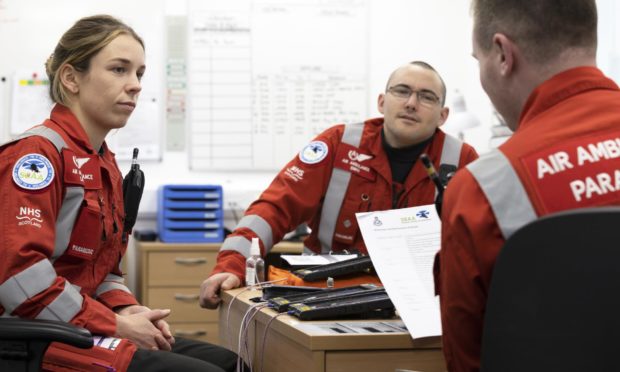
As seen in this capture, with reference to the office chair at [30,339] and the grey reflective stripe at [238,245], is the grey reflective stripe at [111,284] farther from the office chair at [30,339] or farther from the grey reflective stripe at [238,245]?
the office chair at [30,339]

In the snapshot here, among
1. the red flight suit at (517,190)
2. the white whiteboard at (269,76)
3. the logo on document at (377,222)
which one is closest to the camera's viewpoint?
the red flight suit at (517,190)

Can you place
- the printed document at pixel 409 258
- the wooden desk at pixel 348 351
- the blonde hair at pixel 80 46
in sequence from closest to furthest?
the wooden desk at pixel 348 351
the printed document at pixel 409 258
the blonde hair at pixel 80 46

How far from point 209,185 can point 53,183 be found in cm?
272

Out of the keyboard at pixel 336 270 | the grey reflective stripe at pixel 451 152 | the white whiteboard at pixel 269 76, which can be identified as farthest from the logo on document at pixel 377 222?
the white whiteboard at pixel 269 76

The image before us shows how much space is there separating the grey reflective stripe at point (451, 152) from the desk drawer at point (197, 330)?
201 centimetres

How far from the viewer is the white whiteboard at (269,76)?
4.72m

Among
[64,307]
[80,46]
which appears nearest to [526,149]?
[64,307]

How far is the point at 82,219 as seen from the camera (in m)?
1.81

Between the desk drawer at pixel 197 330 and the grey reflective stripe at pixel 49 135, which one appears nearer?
the grey reflective stripe at pixel 49 135

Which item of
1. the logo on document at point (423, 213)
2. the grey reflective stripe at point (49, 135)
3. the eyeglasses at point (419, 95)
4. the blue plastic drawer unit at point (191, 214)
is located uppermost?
the eyeglasses at point (419, 95)

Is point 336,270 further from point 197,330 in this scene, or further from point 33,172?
point 197,330

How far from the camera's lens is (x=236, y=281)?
2178mm

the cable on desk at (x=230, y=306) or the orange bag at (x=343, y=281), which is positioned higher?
the orange bag at (x=343, y=281)

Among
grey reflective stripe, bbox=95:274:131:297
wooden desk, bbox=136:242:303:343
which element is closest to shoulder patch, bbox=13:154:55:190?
grey reflective stripe, bbox=95:274:131:297
